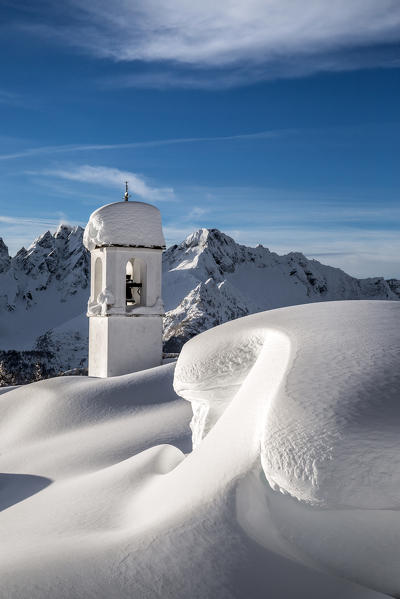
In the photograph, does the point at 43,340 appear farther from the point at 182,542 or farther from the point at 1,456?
the point at 182,542

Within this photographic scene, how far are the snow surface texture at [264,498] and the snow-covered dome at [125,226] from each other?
7111mm

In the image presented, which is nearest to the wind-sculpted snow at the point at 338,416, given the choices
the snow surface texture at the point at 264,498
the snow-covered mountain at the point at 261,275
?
the snow surface texture at the point at 264,498

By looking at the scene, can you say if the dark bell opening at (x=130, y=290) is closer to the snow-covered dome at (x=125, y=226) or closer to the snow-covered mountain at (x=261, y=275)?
the snow-covered dome at (x=125, y=226)

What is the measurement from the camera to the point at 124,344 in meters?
10.9

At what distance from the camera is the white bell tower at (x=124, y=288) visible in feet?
35.1

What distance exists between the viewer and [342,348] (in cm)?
298

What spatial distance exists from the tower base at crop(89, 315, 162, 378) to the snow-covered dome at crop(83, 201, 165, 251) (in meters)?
1.45

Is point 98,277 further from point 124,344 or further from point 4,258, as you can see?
point 4,258

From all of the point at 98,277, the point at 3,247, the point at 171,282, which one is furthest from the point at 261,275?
the point at 98,277

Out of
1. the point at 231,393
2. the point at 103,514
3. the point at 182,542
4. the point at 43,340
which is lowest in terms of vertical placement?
the point at 43,340

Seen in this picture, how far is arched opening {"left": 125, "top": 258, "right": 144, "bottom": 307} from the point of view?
37.1 ft

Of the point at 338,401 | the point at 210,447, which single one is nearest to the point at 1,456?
the point at 210,447

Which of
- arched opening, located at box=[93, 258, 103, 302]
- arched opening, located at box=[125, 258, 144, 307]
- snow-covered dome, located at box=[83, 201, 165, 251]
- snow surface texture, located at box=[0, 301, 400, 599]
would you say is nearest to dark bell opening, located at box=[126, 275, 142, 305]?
arched opening, located at box=[125, 258, 144, 307]

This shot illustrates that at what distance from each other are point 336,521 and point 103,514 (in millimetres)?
1549
